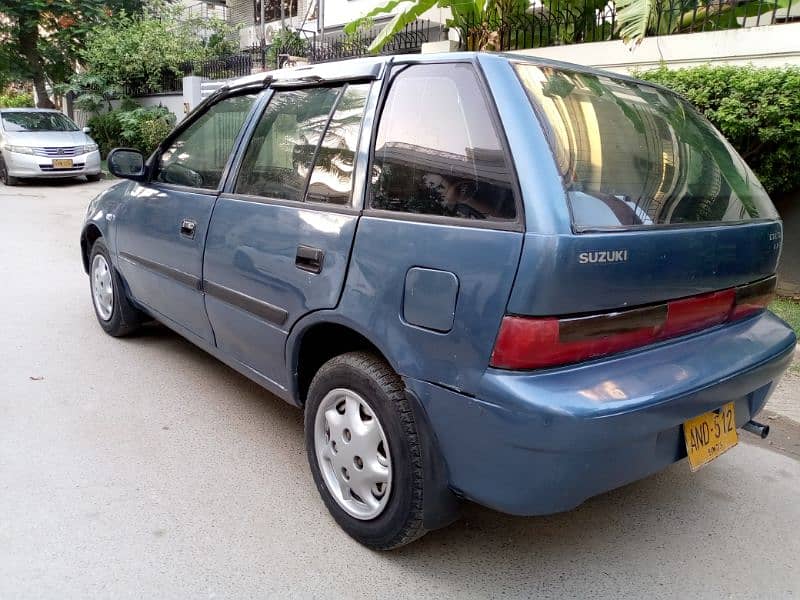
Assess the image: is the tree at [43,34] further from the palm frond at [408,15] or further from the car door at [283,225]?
the car door at [283,225]

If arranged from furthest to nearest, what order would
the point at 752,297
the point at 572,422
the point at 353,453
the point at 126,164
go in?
the point at 126,164
the point at 752,297
the point at 353,453
the point at 572,422

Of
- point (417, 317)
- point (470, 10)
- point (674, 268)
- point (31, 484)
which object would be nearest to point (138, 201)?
point (31, 484)

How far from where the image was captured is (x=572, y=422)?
1.99 metres

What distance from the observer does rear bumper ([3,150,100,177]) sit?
14.1 metres

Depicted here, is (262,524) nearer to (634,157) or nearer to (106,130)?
(634,157)

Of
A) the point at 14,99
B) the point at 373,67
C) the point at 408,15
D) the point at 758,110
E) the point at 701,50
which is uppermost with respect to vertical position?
the point at 408,15

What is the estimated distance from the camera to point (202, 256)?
349cm

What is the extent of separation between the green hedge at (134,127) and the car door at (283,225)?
13.8 metres

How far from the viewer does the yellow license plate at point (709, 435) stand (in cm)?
240

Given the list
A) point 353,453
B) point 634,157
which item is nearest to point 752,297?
point 634,157

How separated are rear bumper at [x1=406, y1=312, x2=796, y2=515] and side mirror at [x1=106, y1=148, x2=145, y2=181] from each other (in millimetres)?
2811

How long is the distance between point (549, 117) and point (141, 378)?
3234 mm

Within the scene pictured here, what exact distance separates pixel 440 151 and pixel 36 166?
47.3 feet

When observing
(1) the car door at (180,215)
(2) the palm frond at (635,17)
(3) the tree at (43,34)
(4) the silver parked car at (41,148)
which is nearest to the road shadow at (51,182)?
(4) the silver parked car at (41,148)
